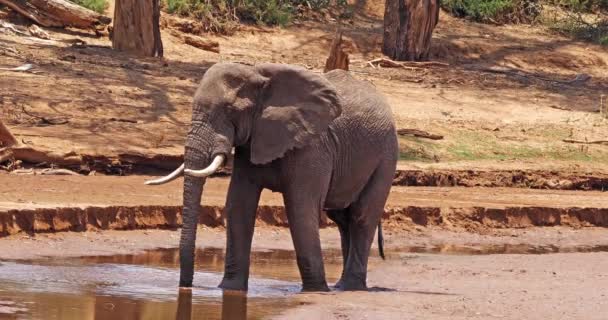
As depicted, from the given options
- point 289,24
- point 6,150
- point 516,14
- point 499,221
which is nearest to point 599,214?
point 499,221

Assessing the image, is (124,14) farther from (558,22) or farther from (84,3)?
(558,22)

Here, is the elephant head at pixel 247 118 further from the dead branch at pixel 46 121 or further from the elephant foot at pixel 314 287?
the dead branch at pixel 46 121

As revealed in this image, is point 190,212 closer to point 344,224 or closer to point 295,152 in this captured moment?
point 295,152

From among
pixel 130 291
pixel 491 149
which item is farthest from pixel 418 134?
pixel 130 291

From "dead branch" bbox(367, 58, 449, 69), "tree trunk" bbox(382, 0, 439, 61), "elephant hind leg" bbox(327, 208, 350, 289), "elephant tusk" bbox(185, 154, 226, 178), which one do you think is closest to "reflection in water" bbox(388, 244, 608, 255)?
"elephant hind leg" bbox(327, 208, 350, 289)

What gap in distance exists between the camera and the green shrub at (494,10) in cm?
2758

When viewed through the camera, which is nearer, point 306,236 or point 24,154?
point 306,236

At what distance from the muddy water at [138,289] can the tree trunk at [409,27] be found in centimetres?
1094

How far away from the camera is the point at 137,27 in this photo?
21250 millimetres

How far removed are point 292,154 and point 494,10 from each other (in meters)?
17.2

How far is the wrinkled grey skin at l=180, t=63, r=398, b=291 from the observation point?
34.7 ft

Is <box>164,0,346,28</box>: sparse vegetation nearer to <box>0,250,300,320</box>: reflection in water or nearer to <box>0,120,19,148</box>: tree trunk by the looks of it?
<box>0,120,19,148</box>: tree trunk

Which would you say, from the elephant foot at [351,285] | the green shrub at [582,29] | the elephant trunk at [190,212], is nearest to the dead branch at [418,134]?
the green shrub at [582,29]

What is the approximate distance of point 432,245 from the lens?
15922 mm
